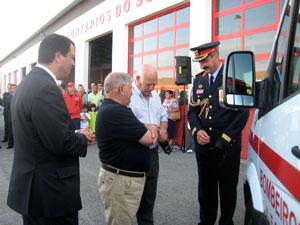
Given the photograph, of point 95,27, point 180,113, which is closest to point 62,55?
point 180,113

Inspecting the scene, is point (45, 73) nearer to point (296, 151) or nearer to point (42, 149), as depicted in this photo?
point (42, 149)

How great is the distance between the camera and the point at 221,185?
346 cm

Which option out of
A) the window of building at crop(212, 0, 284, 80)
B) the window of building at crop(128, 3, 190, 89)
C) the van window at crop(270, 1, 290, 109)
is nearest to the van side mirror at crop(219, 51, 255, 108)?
the van window at crop(270, 1, 290, 109)

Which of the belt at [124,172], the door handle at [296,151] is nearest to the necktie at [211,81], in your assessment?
the belt at [124,172]

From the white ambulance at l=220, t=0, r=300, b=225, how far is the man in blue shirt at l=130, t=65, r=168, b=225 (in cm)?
100

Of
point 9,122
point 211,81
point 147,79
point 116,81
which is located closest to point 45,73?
point 116,81

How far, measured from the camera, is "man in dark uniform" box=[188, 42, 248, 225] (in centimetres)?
332

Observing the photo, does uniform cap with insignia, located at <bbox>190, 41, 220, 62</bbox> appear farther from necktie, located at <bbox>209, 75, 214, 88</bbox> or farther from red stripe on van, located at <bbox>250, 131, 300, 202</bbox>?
red stripe on van, located at <bbox>250, 131, 300, 202</bbox>

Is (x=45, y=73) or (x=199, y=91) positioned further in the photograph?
(x=199, y=91)

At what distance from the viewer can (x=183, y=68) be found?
9609mm

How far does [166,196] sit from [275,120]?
12.3 feet

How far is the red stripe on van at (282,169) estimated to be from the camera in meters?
1.41

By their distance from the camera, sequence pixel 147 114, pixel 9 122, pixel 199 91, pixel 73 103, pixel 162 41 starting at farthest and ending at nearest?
pixel 162 41 → pixel 9 122 → pixel 73 103 → pixel 199 91 → pixel 147 114

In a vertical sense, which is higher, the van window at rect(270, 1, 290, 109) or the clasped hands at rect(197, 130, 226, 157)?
the van window at rect(270, 1, 290, 109)
